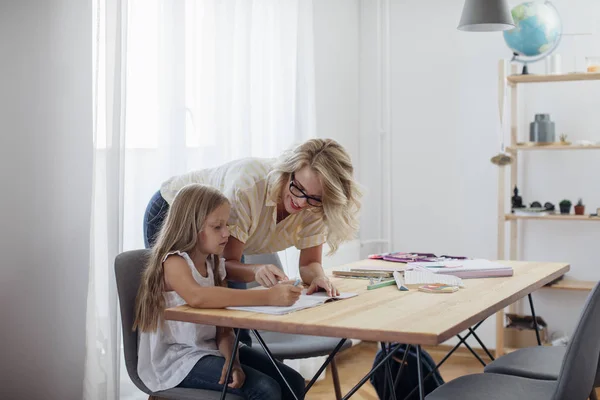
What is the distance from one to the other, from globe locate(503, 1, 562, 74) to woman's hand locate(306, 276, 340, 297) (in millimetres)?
2416

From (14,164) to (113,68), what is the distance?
45 centimetres

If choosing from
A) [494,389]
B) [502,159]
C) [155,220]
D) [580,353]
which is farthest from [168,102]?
[502,159]

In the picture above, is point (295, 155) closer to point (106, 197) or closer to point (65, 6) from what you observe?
point (106, 197)

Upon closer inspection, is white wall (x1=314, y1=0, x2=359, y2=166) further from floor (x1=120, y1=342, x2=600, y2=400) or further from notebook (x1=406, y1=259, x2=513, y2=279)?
notebook (x1=406, y1=259, x2=513, y2=279)

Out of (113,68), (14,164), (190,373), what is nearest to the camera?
(190,373)

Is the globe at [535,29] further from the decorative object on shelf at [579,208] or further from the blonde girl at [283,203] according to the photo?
the blonde girl at [283,203]

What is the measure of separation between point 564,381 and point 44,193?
1644 millimetres

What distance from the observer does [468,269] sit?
2619 mm

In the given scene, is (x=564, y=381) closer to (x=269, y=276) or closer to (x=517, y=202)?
(x=269, y=276)

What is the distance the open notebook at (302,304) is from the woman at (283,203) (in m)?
0.03

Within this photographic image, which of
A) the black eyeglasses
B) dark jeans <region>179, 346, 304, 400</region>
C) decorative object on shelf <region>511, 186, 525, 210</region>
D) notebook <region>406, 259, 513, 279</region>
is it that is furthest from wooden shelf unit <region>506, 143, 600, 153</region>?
dark jeans <region>179, 346, 304, 400</region>

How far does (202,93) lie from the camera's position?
10.6 ft

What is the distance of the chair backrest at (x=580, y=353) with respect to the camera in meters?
1.90

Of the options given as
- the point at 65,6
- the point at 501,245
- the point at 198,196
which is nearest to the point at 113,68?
the point at 65,6
